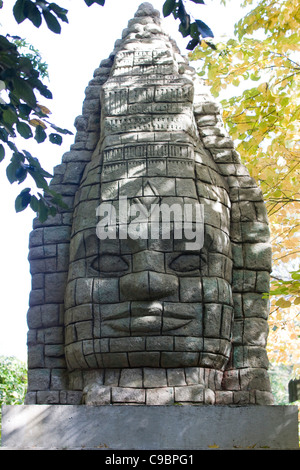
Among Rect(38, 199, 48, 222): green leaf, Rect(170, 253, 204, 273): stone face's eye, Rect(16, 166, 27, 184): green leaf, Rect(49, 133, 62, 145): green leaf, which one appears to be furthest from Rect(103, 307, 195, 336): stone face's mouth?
Rect(49, 133, 62, 145): green leaf

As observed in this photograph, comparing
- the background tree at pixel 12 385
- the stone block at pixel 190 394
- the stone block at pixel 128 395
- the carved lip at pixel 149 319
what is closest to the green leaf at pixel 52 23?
the carved lip at pixel 149 319

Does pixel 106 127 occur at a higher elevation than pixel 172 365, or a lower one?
higher

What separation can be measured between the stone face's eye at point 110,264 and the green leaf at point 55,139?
1.09 meters

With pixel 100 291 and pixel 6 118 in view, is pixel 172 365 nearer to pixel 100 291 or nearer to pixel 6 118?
pixel 100 291

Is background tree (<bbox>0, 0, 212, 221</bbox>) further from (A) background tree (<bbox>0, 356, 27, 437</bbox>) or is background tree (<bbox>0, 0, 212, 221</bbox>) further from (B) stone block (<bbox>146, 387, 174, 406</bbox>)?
(A) background tree (<bbox>0, 356, 27, 437</bbox>)

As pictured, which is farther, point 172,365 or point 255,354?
point 255,354

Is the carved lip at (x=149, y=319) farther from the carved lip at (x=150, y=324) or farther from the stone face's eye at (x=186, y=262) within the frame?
the stone face's eye at (x=186, y=262)

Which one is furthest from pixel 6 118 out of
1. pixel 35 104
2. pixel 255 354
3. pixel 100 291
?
pixel 255 354

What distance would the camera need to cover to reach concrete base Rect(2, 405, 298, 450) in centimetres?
449

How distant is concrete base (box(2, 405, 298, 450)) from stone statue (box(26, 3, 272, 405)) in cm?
26
